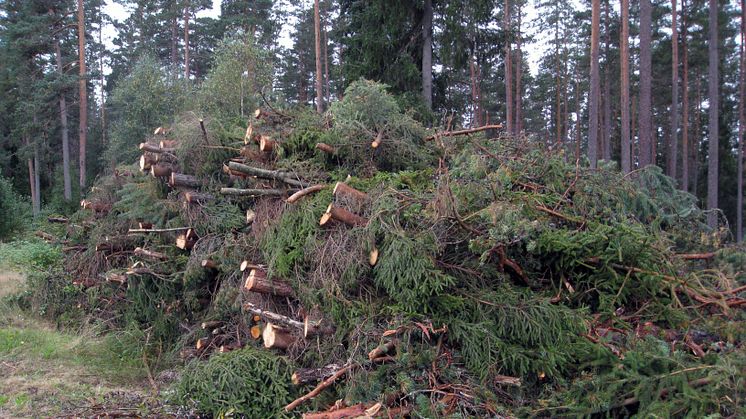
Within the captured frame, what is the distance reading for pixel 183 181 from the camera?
21.1 feet

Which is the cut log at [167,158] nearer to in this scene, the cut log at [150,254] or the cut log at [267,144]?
the cut log at [150,254]

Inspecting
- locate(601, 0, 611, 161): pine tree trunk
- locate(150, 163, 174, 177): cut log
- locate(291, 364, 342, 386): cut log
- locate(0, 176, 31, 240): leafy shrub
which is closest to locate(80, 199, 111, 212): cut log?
locate(150, 163, 174, 177): cut log

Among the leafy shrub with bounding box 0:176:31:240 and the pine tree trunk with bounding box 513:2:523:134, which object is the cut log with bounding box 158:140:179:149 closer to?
the leafy shrub with bounding box 0:176:31:240

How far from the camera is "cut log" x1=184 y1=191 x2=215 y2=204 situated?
6.21 metres

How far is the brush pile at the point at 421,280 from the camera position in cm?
363

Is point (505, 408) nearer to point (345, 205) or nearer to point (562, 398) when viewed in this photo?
point (562, 398)

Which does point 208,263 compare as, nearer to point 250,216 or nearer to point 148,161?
point 250,216

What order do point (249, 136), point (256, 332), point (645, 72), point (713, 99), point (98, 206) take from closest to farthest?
point (256, 332) < point (249, 136) < point (98, 206) < point (645, 72) < point (713, 99)

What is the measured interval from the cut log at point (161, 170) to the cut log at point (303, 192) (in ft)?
7.68

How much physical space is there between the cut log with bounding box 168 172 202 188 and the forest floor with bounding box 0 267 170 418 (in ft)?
6.82

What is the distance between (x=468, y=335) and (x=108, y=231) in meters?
5.89

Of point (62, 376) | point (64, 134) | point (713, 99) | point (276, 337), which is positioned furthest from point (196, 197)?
point (64, 134)

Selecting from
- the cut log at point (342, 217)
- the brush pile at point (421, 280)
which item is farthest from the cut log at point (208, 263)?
the cut log at point (342, 217)

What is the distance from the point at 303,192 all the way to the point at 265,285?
1.00 m
